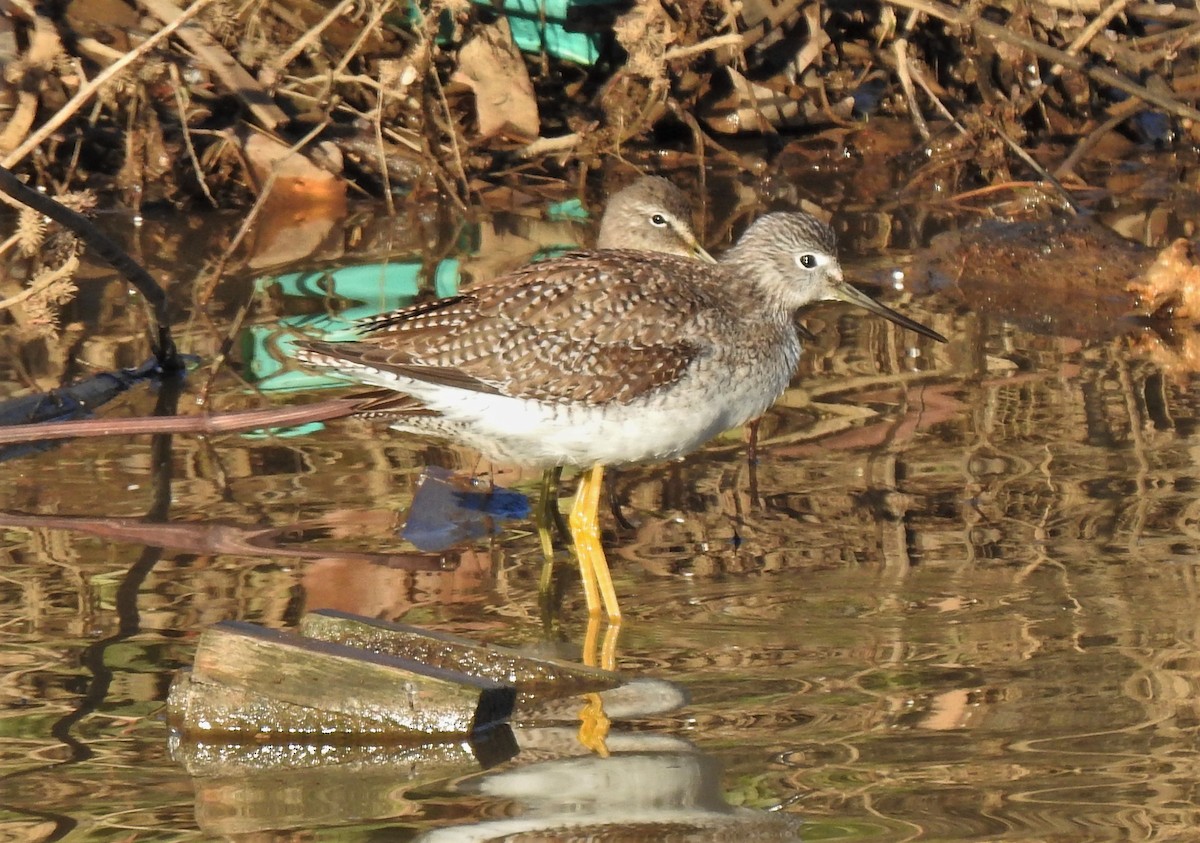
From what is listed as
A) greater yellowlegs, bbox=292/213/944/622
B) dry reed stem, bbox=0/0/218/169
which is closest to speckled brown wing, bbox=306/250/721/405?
greater yellowlegs, bbox=292/213/944/622

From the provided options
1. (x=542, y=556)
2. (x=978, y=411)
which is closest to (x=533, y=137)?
(x=978, y=411)

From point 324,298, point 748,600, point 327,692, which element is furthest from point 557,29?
point 327,692

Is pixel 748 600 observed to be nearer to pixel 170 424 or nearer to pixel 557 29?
pixel 170 424

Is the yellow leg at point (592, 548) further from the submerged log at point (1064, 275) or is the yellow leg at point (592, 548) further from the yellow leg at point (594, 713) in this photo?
the submerged log at point (1064, 275)

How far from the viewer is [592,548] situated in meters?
6.07

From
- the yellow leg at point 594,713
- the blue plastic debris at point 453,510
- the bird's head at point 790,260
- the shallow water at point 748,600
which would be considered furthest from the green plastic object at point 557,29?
the yellow leg at point 594,713

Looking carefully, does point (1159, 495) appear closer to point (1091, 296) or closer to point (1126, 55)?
point (1091, 296)

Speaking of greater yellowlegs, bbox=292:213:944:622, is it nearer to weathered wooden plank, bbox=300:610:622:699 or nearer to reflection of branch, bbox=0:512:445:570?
reflection of branch, bbox=0:512:445:570

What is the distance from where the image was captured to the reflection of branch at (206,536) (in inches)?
245

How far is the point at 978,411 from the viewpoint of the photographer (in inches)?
296

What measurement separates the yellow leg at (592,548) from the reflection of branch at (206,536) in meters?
0.48

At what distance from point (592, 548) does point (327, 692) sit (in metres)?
1.45

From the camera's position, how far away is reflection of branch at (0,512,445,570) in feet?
20.4

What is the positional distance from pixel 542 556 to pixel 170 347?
2.39 m
